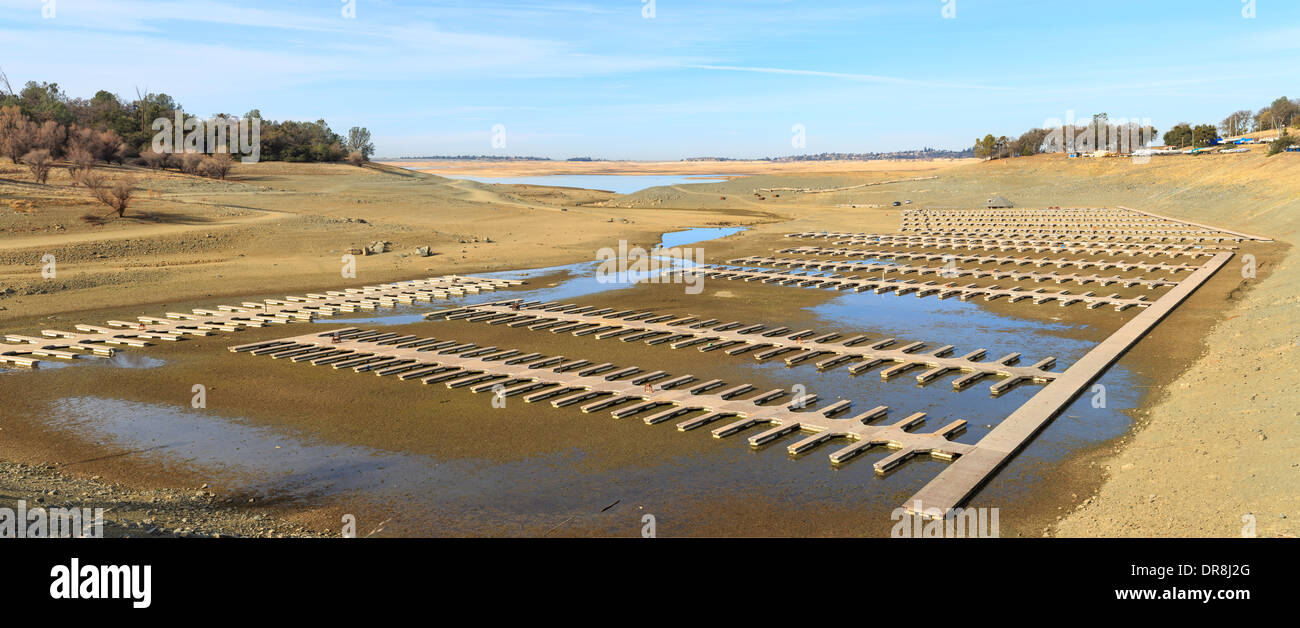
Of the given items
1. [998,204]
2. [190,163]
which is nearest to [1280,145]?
[998,204]

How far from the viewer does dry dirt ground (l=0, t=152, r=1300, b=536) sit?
1071cm

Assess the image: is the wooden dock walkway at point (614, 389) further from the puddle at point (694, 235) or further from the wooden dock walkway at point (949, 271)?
the puddle at point (694, 235)

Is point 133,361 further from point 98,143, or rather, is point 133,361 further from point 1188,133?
point 1188,133

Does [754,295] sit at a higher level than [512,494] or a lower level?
higher

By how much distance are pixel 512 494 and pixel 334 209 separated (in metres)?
47.9

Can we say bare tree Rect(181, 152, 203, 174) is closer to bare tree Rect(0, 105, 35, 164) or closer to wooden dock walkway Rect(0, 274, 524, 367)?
bare tree Rect(0, 105, 35, 164)

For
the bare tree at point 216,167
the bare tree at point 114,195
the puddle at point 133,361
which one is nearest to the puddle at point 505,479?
the puddle at point 133,361

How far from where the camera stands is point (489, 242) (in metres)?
46.1

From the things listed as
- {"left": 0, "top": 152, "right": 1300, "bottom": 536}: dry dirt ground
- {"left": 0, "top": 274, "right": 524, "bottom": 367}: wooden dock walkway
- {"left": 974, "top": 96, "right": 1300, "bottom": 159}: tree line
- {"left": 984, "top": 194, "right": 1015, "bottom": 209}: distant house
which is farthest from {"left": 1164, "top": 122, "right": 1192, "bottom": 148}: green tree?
→ {"left": 0, "top": 274, "right": 524, "bottom": 367}: wooden dock walkway

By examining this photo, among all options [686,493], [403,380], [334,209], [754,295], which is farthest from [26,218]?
[686,493]

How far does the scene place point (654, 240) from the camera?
49562 millimetres

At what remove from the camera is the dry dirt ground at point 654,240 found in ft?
35.1

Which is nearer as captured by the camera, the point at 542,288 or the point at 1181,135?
the point at 542,288
